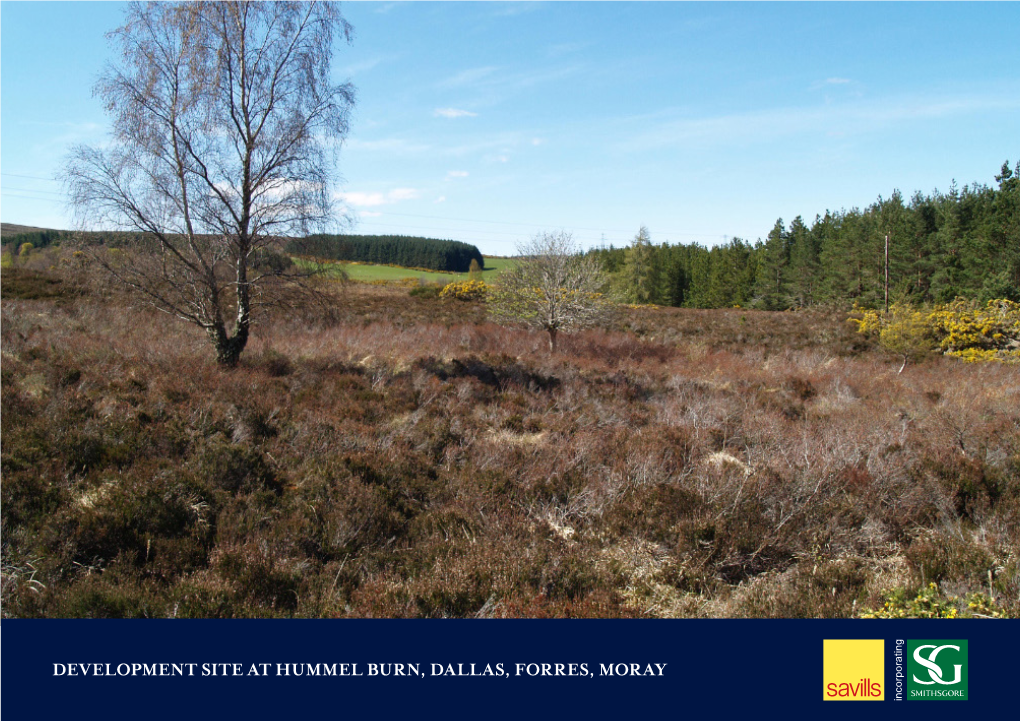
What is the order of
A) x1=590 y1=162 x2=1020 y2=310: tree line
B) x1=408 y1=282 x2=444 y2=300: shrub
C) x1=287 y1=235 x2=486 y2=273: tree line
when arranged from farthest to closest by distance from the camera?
x1=287 y1=235 x2=486 y2=273: tree line → x1=408 y1=282 x2=444 y2=300: shrub → x1=590 y1=162 x2=1020 y2=310: tree line

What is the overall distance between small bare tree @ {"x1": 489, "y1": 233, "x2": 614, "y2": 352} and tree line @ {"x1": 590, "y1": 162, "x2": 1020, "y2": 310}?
3.82 meters

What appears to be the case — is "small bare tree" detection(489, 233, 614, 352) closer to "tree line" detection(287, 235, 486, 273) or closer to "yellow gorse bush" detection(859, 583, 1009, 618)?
"yellow gorse bush" detection(859, 583, 1009, 618)

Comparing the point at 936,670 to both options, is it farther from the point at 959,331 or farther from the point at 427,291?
the point at 427,291

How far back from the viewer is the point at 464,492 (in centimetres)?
602

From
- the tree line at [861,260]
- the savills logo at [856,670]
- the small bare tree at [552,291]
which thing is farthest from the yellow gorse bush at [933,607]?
the tree line at [861,260]

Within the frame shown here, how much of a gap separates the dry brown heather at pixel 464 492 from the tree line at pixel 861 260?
13569 millimetres

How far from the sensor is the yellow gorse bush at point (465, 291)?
36156 millimetres

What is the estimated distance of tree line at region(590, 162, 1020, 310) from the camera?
1281 inches

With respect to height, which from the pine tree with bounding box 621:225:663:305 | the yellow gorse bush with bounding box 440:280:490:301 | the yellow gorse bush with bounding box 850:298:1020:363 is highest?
the pine tree with bounding box 621:225:663:305

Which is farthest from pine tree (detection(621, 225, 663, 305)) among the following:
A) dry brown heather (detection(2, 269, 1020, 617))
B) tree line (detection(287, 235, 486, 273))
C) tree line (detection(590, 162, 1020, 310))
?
dry brown heather (detection(2, 269, 1020, 617))

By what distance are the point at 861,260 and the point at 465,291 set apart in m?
30.6

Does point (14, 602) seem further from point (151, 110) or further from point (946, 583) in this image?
point (151, 110)

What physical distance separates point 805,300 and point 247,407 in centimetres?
5151

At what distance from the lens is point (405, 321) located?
928 inches
